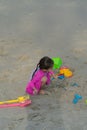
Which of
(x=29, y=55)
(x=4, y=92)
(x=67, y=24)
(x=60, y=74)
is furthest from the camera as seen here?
(x=67, y=24)

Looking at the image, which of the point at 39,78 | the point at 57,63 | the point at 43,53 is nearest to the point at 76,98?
the point at 39,78

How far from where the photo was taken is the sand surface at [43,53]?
3629 millimetres

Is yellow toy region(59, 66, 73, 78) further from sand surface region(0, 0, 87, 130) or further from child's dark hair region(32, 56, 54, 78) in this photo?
child's dark hair region(32, 56, 54, 78)

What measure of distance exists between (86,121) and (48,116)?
0.44m

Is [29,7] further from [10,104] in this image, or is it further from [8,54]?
[10,104]

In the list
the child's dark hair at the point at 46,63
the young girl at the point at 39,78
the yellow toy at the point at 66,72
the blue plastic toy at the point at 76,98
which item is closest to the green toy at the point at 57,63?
the yellow toy at the point at 66,72

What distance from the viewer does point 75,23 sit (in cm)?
605

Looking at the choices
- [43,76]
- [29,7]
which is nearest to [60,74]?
[43,76]

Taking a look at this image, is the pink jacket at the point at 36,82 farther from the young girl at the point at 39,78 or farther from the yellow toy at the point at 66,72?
the yellow toy at the point at 66,72

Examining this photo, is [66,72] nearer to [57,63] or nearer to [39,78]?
[57,63]

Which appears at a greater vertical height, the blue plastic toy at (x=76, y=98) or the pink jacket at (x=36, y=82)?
→ the pink jacket at (x=36, y=82)

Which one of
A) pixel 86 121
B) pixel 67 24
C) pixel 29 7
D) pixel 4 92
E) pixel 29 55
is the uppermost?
pixel 29 7

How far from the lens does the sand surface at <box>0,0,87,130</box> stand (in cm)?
363

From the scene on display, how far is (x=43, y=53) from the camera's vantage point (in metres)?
5.09
